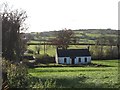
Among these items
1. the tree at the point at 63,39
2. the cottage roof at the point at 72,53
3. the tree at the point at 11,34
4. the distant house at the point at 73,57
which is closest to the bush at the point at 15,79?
the tree at the point at 11,34

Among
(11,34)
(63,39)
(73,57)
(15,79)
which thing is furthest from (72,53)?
(15,79)

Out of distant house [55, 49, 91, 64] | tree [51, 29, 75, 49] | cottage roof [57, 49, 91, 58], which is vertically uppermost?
tree [51, 29, 75, 49]

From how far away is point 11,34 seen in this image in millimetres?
37156

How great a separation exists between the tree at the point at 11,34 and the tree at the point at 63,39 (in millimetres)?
37926

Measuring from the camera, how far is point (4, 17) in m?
37.1

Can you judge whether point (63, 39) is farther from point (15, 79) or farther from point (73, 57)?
point (15, 79)

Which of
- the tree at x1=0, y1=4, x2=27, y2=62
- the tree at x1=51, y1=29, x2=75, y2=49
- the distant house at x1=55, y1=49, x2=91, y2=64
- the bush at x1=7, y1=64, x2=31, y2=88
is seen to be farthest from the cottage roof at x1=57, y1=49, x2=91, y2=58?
the bush at x1=7, y1=64, x2=31, y2=88

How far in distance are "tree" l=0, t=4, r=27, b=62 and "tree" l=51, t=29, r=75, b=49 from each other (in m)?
37.9

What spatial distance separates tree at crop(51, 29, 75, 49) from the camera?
7900 centimetres

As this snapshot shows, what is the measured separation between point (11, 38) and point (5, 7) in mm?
5256

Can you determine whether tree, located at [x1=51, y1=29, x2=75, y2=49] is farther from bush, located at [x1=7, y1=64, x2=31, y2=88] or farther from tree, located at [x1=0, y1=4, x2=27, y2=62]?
bush, located at [x1=7, y1=64, x2=31, y2=88]

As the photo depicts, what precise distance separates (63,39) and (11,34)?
43121 mm

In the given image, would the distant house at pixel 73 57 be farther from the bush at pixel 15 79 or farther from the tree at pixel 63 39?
the bush at pixel 15 79

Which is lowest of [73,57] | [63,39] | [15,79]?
[73,57]
